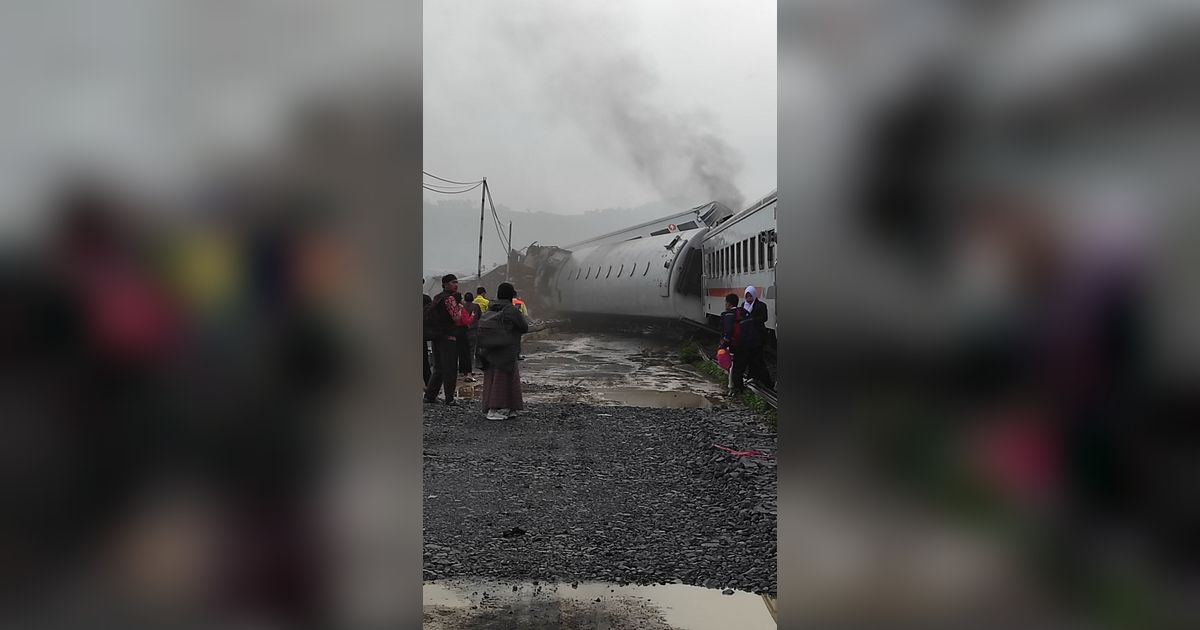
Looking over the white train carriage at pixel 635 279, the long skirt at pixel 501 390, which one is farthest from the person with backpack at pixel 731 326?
the white train carriage at pixel 635 279

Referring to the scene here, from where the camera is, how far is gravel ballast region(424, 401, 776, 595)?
413 centimetres

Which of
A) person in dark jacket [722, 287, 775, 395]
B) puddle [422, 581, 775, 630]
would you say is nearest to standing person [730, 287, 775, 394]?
person in dark jacket [722, 287, 775, 395]

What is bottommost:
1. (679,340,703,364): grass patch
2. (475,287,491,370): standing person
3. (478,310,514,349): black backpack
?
(679,340,703,364): grass patch

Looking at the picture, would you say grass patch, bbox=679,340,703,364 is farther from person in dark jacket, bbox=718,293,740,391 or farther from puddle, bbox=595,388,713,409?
person in dark jacket, bbox=718,293,740,391

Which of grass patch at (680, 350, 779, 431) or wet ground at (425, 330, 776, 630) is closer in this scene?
wet ground at (425, 330, 776, 630)

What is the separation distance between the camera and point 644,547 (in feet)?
14.5

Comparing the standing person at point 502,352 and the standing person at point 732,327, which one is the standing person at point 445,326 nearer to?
the standing person at point 502,352

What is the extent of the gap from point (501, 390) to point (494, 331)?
814mm

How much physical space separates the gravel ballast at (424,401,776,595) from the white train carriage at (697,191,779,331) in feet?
4.99

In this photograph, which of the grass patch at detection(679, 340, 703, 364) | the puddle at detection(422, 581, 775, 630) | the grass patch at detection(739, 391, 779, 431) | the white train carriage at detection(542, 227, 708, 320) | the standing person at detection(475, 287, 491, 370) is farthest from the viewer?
the white train carriage at detection(542, 227, 708, 320)

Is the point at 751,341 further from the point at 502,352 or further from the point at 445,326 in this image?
the point at 445,326

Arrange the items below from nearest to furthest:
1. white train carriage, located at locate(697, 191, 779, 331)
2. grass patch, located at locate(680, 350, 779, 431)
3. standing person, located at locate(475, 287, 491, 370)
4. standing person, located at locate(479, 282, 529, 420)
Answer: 1. standing person, located at locate(479, 282, 529, 420)
2. grass patch, located at locate(680, 350, 779, 431)
3. white train carriage, located at locate(697, 191, 779, 331)
4. standing person, located at locate(475, 287, 491, 370)
